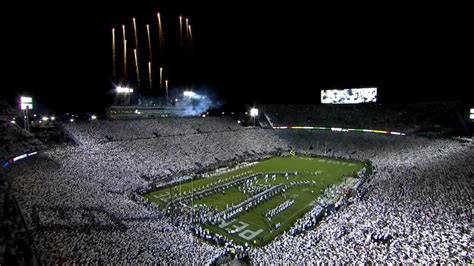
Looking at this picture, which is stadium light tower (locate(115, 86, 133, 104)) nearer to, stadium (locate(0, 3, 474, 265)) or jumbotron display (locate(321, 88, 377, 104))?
stadium (locate(0, 3, 474, 265))

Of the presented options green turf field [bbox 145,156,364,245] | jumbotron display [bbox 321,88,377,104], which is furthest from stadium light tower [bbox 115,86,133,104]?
jumbotron display [bbox 321,88,377,104]

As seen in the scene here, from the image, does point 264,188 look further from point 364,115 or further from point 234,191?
point 364,115

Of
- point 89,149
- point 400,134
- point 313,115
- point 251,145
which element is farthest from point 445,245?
point 313,115

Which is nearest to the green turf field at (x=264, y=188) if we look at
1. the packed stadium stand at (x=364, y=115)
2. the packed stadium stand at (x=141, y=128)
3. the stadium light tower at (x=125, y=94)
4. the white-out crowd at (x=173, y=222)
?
the white-out crowd at (x=173, y=222)

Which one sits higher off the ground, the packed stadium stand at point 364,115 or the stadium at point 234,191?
the packed stadium stand at point 364,115

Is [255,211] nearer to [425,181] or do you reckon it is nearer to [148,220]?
[148,220]

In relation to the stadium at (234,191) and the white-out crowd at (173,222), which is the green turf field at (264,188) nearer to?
the stadium at (234,191)
